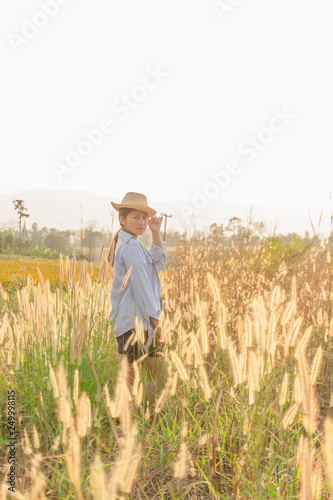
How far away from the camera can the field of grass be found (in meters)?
0.83

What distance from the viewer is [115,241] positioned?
2500mm

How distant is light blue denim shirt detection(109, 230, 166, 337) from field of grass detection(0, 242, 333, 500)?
4.3 inches

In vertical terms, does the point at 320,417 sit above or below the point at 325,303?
below

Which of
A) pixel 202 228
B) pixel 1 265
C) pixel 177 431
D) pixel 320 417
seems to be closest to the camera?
pixel 177 431

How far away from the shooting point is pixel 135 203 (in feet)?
7.70

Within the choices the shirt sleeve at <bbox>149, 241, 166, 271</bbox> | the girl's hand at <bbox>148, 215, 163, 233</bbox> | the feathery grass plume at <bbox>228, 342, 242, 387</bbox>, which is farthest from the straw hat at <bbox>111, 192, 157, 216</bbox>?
the feathery grass plume at <bbox>228, 342, 242, 387</bbox>

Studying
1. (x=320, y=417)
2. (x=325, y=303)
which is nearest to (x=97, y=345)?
(x=320, y=417)

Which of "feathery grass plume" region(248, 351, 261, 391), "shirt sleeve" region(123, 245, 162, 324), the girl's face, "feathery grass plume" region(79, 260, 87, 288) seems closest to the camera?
"feathery grass plume" region(248, 351, 261, 391)

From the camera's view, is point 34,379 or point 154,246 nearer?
point 34,379

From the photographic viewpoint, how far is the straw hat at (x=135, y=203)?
2309 mm

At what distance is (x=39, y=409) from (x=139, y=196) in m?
1.32

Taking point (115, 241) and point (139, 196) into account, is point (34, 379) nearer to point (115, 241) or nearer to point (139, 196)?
point (115, 241)

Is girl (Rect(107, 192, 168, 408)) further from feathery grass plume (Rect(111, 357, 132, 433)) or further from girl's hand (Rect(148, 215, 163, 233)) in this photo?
feathery grass plume (Rect(111, 357, 132, 433))

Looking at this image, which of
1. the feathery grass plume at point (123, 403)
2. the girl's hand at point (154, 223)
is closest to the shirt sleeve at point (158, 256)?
the girl's hand at point (154, 223)
